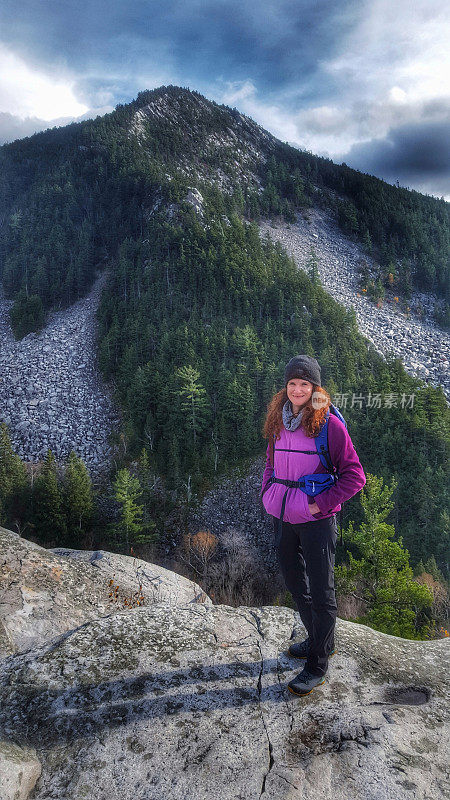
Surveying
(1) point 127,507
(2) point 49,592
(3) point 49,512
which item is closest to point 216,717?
(2) point 49,592

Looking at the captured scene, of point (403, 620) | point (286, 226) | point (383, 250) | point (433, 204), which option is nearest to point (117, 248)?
point (286, 226)

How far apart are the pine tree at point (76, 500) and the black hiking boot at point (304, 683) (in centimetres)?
2965

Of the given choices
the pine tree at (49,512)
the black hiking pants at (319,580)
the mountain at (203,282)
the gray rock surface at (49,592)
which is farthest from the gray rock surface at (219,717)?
the pine tree at (49,512)

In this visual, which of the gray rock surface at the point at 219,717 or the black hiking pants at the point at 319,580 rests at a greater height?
the black hiking pants at the point at 319,580

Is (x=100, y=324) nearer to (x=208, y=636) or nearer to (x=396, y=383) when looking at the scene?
(x=396, y=383)

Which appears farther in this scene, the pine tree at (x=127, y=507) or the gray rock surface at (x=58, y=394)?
the gray rock surface at (x=58, y=394)

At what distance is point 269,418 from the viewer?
4258 millimetres

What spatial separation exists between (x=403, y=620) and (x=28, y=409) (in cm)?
4280

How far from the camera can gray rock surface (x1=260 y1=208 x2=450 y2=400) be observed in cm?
5428

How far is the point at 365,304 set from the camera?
65.6 metres

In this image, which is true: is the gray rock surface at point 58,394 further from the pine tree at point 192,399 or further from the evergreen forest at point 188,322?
the pine tree at point 192,399

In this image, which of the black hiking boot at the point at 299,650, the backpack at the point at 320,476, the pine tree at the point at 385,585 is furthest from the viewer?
the pine tree at the point at 385,585

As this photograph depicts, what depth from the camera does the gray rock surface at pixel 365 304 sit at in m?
54.3

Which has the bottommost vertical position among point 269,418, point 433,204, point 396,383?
point 396,383
